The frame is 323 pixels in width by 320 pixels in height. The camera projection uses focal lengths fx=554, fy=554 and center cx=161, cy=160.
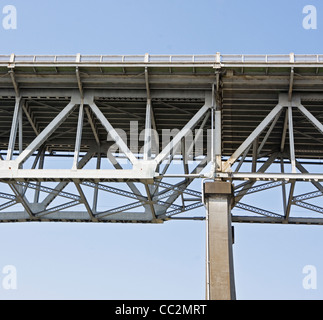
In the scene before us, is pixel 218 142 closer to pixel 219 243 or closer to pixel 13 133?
pixel 219 243

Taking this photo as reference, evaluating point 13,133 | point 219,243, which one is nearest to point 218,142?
point 219,243

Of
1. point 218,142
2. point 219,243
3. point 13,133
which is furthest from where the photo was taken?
point 13,133

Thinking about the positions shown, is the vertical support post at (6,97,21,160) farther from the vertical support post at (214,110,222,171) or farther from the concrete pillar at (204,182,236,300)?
the vertical support post at (214,110,222,171)

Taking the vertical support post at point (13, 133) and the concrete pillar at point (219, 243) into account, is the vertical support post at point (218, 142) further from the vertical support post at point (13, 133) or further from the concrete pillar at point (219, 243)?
the vertical support post at point (13, 133)

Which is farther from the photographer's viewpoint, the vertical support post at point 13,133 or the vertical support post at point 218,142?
the vertical support post at point 13,133

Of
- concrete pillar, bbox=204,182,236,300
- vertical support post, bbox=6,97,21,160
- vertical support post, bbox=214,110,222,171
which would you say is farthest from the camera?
vertical support post, bbox=6,97,21,160

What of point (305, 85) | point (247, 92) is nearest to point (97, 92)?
point (247, 92)

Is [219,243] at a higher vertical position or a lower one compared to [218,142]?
lower

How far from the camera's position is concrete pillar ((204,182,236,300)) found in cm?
2395

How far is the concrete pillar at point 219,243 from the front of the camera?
24.0 m

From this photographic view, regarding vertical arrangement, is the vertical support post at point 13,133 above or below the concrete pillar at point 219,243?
above

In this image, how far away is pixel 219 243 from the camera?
24906 mm

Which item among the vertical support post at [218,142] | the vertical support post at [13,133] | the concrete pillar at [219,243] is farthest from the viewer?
the vertical support post at [13,133]
